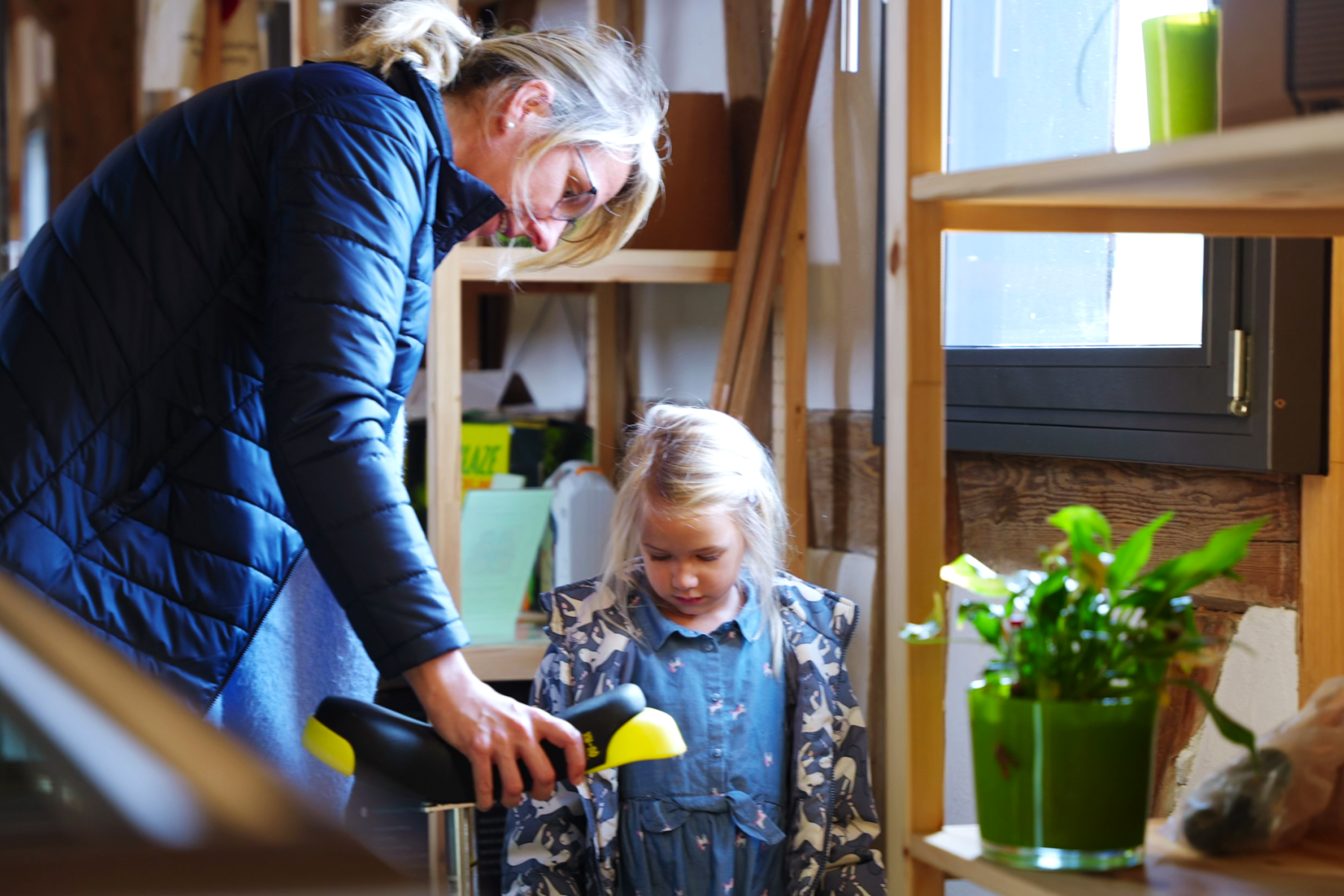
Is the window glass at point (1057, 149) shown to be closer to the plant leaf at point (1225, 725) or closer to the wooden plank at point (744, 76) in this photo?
the wooden plank at point (744, 76)

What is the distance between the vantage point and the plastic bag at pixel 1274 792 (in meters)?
0.74

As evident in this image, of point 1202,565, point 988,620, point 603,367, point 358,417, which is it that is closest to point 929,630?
point 988,620

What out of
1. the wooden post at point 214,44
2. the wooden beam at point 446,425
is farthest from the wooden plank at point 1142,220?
the wooden post at point 214,44

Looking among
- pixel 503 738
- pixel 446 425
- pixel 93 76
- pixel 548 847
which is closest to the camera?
pixel 503 738

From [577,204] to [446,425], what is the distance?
0.74 meters

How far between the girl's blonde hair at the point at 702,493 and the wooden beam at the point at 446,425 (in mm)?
347

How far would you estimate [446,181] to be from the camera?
1.22 meters

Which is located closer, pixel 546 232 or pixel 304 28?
pixel 546 232

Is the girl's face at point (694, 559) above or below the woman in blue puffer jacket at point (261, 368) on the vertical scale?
below

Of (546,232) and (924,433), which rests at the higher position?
(546,232)

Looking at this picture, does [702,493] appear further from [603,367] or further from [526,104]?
[603,367]

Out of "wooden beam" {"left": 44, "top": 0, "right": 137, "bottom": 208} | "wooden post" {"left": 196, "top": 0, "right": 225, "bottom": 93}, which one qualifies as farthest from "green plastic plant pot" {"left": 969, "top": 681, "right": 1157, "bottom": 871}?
"wooden beam" {"left": 44, "top": 0, "right": 137, "bottom": 208}

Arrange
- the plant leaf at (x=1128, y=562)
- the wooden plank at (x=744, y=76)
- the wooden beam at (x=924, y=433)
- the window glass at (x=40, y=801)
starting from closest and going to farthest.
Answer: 1. the window glass at (x=40, y=801)
2. the plant leaf at (x=1128, y=562)
3. the wooden beam at (x=924, y=433)
4. the wooden plank at (x=744, y=76)

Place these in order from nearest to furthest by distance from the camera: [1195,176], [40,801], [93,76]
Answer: [40,801] < [1195,176] < [93,76]
